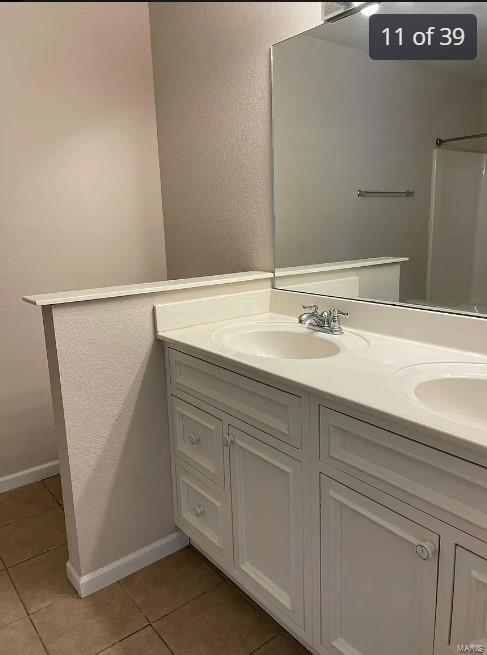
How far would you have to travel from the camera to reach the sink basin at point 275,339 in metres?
1.49

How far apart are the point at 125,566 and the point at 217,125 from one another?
1.73 metres

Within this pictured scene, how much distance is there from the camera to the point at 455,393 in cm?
108

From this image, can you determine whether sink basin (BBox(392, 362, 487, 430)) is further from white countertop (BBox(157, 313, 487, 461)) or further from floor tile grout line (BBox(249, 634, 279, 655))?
floor tile grout line (BBox(249, 634, 279, 655))

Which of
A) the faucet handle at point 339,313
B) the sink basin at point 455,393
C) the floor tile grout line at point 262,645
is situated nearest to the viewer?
the sink basin at point 455,393

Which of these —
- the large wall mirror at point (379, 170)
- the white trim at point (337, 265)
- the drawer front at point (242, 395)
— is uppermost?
the large wall mirror at point (379, 170)

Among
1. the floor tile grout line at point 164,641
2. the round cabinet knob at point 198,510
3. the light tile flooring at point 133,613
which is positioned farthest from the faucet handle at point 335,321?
the floor tile grout line at point 164,641

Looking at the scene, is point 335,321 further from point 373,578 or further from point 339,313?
point 373,578

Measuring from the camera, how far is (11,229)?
200 centimetres

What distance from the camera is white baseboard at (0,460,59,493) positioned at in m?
2.15

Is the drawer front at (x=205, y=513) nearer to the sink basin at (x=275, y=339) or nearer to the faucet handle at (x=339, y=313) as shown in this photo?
the sink basin at (x=275, y=339)

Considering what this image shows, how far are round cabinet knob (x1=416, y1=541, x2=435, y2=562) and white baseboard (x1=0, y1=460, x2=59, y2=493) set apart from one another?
6.22ft

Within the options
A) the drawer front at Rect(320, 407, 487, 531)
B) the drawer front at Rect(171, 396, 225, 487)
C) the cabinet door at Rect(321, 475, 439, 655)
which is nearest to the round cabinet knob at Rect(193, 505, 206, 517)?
the drawer front at Rect(171, 396, 225, 487)

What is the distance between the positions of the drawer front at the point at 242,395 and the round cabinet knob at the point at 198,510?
1.31 ft

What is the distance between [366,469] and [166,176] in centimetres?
184
